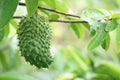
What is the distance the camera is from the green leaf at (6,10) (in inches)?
55.6

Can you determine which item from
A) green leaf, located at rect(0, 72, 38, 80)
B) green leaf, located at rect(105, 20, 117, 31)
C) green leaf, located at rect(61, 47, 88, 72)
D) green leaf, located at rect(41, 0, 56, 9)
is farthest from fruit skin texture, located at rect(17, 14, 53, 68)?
green leaf, located at rect(61, 47, 88, 72)

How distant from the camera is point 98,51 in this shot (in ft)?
10.9

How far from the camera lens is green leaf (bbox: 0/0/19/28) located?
1.41m

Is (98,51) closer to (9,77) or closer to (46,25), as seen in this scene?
(9,77)

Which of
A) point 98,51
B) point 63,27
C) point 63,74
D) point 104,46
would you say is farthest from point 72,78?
point 63,27

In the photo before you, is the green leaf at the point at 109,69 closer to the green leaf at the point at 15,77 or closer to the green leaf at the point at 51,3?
the green leaf at the point at 15,77

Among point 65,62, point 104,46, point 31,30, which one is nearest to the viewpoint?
point 31,30

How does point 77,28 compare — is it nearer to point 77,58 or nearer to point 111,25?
point 111,25

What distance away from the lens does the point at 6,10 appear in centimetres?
143

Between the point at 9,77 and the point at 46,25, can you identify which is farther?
the point at 9,77

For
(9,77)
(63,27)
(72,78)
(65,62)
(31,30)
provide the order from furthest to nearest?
(63,27)
(65,62)
(72,78)
(9,77)
(31,30)

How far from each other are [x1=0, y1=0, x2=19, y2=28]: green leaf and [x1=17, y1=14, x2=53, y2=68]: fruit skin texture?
0.17m

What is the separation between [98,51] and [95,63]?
0.96ft

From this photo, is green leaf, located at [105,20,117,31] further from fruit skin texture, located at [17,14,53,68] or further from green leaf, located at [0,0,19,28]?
green leaf, located at [0,0,19,28]
